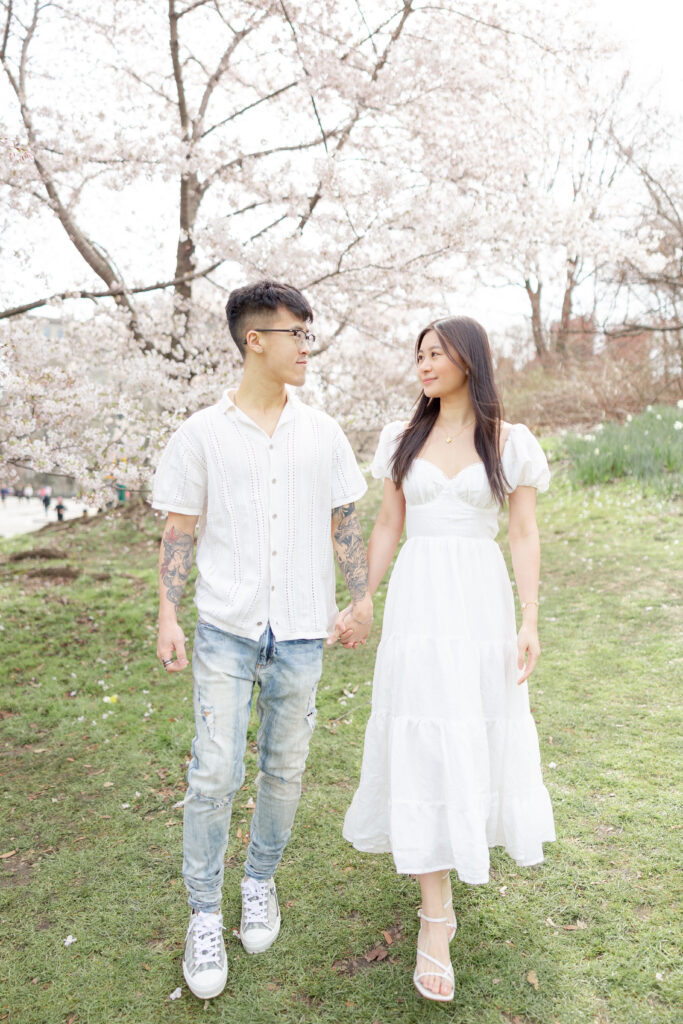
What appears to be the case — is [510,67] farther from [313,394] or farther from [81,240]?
[81,240]

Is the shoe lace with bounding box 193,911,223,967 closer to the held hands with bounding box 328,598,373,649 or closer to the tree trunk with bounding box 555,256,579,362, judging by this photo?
the held hands with bounding box 328,598,373,649

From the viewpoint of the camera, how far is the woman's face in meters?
2.44

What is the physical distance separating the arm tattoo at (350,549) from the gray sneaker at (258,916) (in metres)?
1.05

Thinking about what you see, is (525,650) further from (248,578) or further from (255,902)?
(255,902)

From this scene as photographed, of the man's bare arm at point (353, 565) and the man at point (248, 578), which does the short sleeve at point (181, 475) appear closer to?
the man at point (248, 578)

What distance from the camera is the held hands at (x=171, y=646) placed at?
2262 millimetres

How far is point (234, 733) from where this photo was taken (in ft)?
7.39

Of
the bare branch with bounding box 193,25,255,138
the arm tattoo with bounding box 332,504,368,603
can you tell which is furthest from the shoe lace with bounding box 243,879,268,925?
the bare branch with bounding box 193,25,255,138

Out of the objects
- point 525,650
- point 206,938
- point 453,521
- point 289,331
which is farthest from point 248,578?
point 206,938

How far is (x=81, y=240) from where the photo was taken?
323 inches

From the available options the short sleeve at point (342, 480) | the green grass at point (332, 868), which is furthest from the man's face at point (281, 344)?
the green grass at point (332, 868)

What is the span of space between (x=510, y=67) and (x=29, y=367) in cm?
560

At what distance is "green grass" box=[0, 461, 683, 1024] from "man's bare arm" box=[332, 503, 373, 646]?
3.50 feet

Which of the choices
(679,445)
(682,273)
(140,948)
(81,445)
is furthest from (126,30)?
(682,273)
